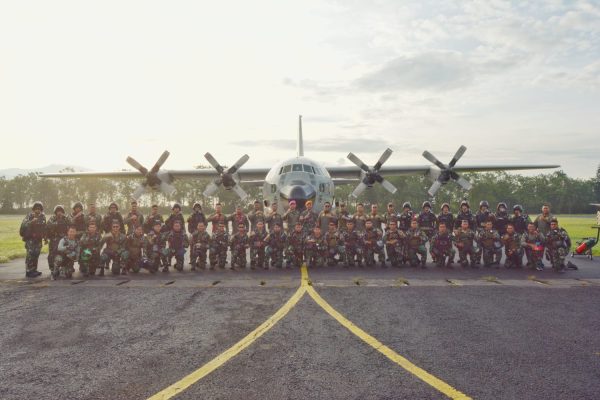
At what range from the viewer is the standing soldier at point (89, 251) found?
11312 millimetres

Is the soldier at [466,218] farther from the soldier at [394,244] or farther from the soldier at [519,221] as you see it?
the soldier at [394,244]

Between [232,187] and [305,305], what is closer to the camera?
[305,305]

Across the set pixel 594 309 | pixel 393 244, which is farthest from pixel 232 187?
pixel 594 309

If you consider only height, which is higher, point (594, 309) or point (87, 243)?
point (87, 243)

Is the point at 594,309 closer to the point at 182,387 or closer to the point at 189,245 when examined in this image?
the point at 182,387

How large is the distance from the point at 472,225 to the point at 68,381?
12882 mm

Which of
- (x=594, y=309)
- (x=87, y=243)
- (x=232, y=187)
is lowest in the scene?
(x=594, y=309)

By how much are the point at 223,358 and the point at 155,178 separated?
18.3 m

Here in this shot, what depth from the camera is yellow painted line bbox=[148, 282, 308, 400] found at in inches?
169

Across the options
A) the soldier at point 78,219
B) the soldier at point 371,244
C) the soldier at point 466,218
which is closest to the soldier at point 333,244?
the soldier at point 371,244

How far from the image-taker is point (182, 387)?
439 centimetres

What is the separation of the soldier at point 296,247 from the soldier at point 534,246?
22.8ft

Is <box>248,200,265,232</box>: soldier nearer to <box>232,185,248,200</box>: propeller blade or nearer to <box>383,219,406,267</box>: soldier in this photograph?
<box>383,219,406,267</box>: soldier

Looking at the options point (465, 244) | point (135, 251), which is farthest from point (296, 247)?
point (465, 244)
